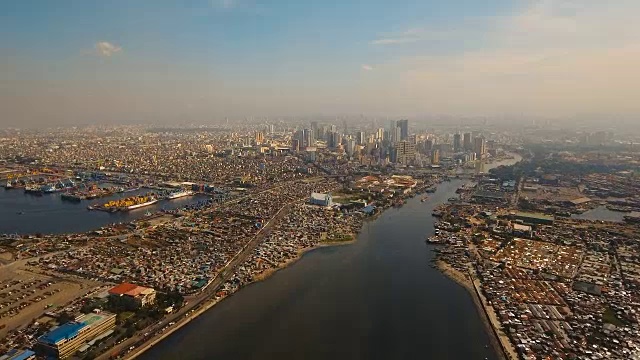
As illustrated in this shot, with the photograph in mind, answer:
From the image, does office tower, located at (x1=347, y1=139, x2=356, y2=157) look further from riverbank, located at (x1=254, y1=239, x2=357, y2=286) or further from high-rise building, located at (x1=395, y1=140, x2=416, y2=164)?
riverbank, located at (x1=254, y1=239, x2=357, y2=286)

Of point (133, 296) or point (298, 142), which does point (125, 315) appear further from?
point (298, 142)

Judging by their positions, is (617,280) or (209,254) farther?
(209,254)

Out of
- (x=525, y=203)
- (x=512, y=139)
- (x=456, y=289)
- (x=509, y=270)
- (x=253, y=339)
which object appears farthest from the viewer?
(x=512, y=139)

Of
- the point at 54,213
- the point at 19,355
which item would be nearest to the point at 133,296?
the point at 19,355

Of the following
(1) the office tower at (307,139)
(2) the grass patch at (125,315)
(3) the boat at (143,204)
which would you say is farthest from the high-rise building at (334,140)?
(2) the grass patch at (125,315)

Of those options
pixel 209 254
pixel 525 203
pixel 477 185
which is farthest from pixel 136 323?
pixel 477 185

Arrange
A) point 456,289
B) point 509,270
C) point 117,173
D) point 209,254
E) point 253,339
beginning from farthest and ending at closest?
point 117,173 → point 209,254 → point 509,270 → point 456,289 → point 253,339

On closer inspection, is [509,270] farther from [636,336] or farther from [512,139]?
[512,139]

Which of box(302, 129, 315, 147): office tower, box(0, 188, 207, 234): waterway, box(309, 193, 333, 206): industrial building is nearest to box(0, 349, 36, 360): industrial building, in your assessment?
box(0, 188, 207, 234): waterway
